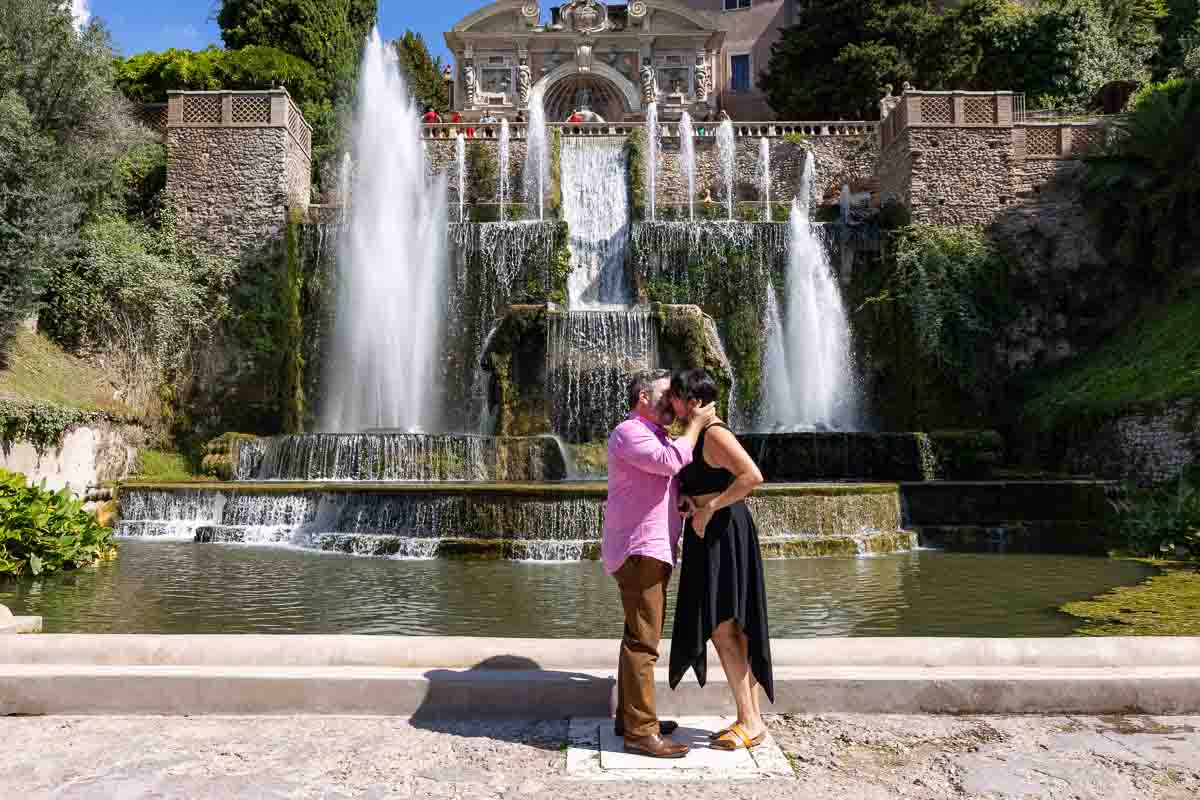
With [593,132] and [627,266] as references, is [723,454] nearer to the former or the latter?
[627,266]

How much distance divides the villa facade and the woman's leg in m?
35.6

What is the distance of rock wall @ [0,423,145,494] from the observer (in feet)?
46.0

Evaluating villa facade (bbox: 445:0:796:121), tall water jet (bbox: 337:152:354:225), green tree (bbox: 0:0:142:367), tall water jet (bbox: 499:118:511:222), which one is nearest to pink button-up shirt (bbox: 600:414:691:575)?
green tree (bbox: 0:0:142:367)

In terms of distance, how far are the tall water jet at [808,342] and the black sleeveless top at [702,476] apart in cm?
1737

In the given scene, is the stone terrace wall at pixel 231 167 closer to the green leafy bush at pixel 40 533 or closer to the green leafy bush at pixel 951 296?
the green leafy bush at pixel 40 533

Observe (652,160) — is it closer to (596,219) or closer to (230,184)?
(596,219)

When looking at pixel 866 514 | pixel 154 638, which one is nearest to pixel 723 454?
pixel 154 638

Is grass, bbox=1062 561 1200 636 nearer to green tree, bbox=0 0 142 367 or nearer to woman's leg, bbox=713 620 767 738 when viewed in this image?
woman's leg, bbox=713 620 767 738

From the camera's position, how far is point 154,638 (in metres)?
4.38

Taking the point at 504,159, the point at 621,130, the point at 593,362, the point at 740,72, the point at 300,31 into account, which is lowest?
the point at 593,362

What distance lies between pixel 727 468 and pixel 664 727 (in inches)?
42.5

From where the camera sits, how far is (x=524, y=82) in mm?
37750

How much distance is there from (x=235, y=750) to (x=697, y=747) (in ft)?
5.69

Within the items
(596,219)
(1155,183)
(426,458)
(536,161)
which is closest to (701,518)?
(426,458)
